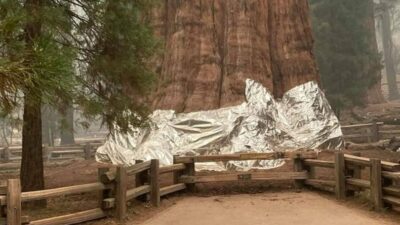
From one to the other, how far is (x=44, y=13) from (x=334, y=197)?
7471 mm

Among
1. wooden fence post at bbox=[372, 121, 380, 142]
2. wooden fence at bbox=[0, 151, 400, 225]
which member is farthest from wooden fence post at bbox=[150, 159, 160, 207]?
wooden fence post at bbox=[372, 121, 380, 142]

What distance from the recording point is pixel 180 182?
39.3ft

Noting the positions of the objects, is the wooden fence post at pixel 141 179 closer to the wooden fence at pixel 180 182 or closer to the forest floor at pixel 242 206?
the wooden fence at pixel 180 182

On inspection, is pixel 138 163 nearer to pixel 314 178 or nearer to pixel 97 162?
pixel 314 178

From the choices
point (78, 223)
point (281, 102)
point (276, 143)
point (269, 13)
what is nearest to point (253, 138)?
point (276, 143)

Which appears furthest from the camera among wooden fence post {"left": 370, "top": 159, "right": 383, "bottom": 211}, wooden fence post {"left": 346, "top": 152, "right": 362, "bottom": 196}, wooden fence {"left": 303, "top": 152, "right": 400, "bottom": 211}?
wooden fence post {"left": 346, "top": 152, "right": 362, "bottom": 196}

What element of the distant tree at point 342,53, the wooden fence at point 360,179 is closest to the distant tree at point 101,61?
the wooden fence at point 360,179

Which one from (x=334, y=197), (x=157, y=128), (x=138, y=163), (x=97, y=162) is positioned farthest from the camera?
(x=97, y=162)

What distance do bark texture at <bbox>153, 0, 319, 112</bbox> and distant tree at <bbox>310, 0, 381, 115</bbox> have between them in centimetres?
1007

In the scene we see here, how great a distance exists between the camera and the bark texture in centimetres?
1567

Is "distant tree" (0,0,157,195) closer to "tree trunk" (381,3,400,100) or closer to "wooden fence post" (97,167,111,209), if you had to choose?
"wooden fence post" (97,167,111,209)

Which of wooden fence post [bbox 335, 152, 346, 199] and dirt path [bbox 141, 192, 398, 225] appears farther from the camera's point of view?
wooden fence post [bbox 335, 152, 346, 199]

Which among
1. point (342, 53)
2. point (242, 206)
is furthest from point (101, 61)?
point (342, 53)

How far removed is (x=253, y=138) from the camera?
14711 millimetres
